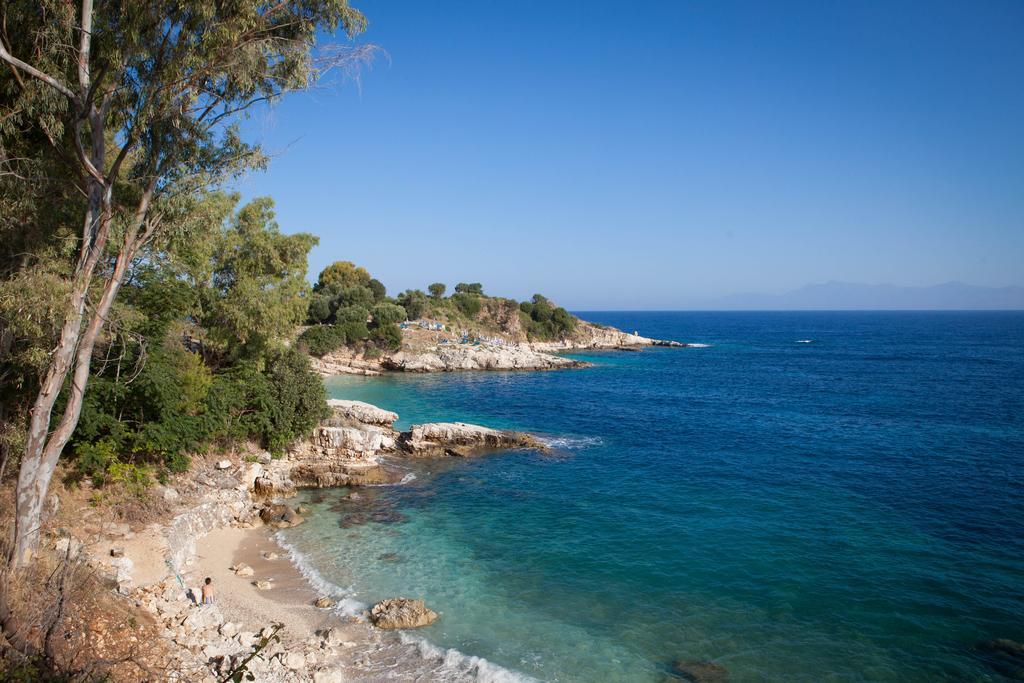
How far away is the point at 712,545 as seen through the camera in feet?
62.4

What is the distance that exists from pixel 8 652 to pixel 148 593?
5.75 m

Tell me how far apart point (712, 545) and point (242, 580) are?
14.3 metres

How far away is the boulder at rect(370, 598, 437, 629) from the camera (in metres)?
13.6

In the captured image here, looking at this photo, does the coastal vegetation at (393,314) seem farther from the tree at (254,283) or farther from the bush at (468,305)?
the tree at (254,283)

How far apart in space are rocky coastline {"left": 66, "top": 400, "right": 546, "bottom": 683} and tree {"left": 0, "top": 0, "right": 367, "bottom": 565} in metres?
3.41

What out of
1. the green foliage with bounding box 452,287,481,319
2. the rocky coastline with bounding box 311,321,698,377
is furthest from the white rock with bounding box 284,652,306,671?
the green foliage with bounding box 452,287,481,319

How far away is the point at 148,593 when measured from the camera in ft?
42.6

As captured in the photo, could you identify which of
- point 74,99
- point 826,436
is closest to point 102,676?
point 74,99

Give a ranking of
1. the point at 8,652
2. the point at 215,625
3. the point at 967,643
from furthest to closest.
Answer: the point at 967,643 < the point at 215,625 < the point at 8,652

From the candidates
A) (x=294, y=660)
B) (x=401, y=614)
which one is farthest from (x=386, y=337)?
(x=294, y=660)

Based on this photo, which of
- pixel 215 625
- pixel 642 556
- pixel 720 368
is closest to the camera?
pixel 215 625

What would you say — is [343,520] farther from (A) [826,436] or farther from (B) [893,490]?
(A) [826,436]

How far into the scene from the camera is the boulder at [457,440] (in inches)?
1193

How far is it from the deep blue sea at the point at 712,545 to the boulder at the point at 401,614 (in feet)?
1.39
